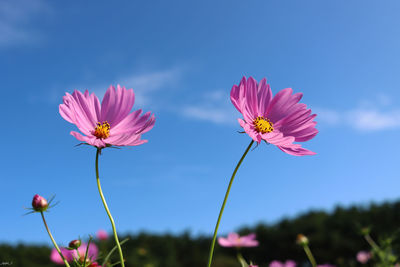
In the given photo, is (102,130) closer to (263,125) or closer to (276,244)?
(263,125)

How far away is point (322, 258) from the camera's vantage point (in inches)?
204

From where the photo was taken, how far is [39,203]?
3.66ft

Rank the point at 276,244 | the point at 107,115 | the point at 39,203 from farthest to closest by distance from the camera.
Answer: the point at 276,244
the point at 107,115
the point at 39,203

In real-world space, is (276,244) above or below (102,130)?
above

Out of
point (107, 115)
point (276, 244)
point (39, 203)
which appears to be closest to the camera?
point (39, 203)

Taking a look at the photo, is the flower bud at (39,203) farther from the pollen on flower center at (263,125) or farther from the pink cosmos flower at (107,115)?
the pollen on flower center at (263,125)

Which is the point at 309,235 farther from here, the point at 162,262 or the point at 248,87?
the point at 248,87

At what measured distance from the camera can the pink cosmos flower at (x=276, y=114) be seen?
3.70 feet

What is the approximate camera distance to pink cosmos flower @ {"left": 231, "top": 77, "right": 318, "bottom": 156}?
1129 millimetres

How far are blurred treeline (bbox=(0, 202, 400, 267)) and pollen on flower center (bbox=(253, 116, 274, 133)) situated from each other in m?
4.10

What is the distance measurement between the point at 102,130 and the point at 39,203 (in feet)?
0.85

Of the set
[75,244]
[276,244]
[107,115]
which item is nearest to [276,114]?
[107,115]

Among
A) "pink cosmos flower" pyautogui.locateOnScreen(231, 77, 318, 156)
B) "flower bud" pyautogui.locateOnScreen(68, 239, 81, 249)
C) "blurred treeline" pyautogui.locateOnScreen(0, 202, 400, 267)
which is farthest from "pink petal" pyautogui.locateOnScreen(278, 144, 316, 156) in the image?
"blurred treeline" pyautogui.locateOnScreen(0, 202, 400, 267)

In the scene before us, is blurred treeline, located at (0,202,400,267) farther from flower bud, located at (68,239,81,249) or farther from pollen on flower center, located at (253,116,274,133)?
pollen on flower center, located at (253,116,274,133)
